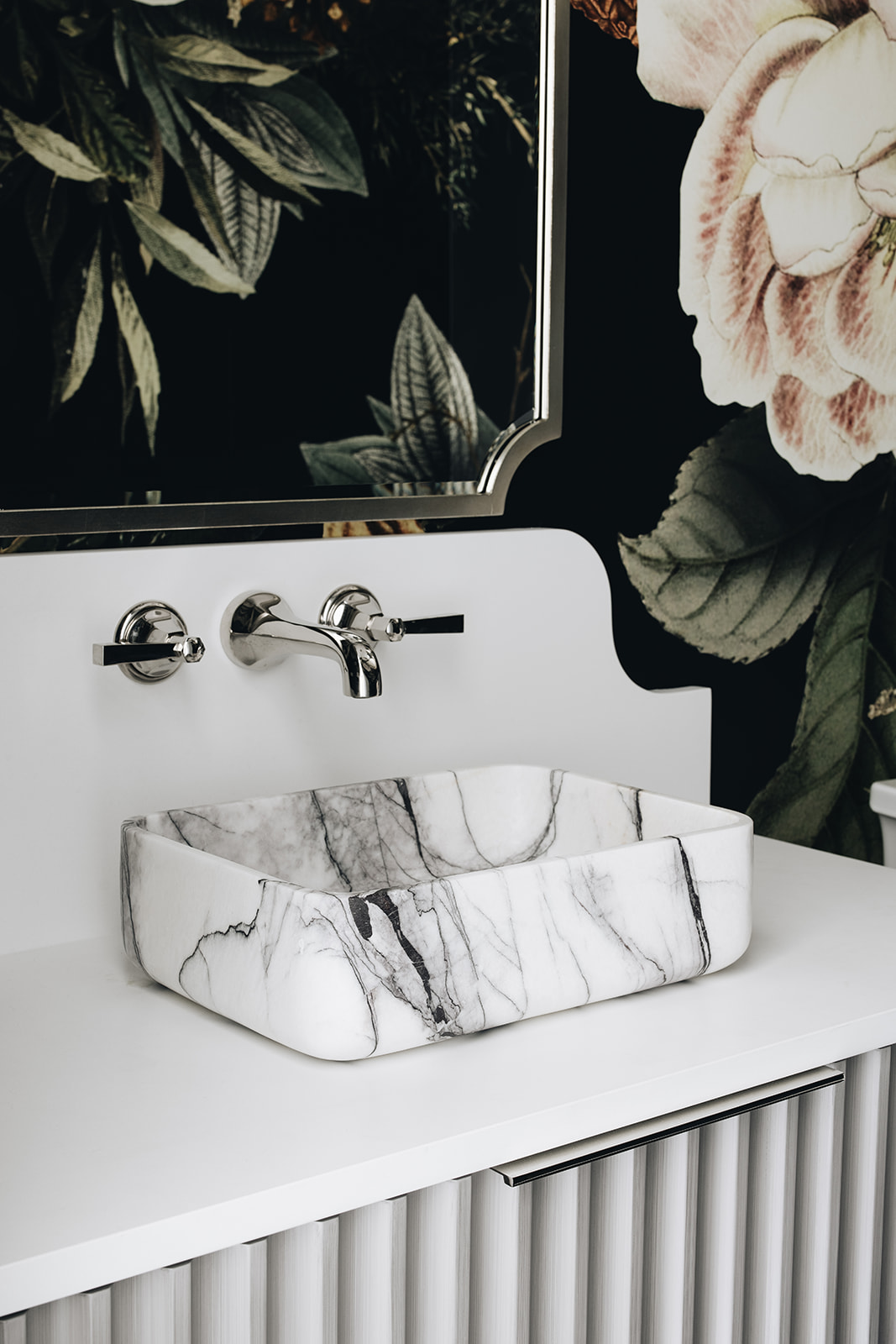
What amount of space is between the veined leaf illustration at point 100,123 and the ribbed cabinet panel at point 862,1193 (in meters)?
0.92

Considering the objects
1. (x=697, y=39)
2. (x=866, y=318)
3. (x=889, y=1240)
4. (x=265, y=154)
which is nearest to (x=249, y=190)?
(x=265, y=154)

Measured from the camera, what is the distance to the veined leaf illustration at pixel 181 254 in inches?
47.6

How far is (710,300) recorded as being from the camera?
61.6 inches

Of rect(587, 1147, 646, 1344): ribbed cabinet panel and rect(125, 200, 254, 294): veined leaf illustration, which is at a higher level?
rect(125, 200, 254, 294): veined leaf illustration

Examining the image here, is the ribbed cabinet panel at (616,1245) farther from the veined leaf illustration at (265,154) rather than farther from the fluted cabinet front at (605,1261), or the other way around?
the veined leaf illustration at (265,154)

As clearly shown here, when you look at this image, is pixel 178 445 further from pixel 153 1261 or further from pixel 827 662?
pixel 827 662

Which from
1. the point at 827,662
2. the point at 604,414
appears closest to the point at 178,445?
the point at 604,414

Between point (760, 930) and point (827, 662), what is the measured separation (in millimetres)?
598

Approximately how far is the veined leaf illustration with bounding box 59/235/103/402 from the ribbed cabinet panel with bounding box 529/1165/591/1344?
72 centimetres

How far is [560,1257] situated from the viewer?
94cm

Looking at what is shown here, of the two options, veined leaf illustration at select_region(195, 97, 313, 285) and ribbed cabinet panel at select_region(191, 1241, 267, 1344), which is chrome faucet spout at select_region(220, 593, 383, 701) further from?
ribbed cabinet panel at select_region(191, 1241, 267, 1344)

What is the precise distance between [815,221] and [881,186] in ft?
0.38

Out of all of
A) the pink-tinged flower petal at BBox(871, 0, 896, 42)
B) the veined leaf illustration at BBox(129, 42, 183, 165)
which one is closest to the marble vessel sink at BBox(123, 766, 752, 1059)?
the veined leaf illustration at BBox(129, 42, 183, 165)

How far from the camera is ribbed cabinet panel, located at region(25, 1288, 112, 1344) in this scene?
76 cm
